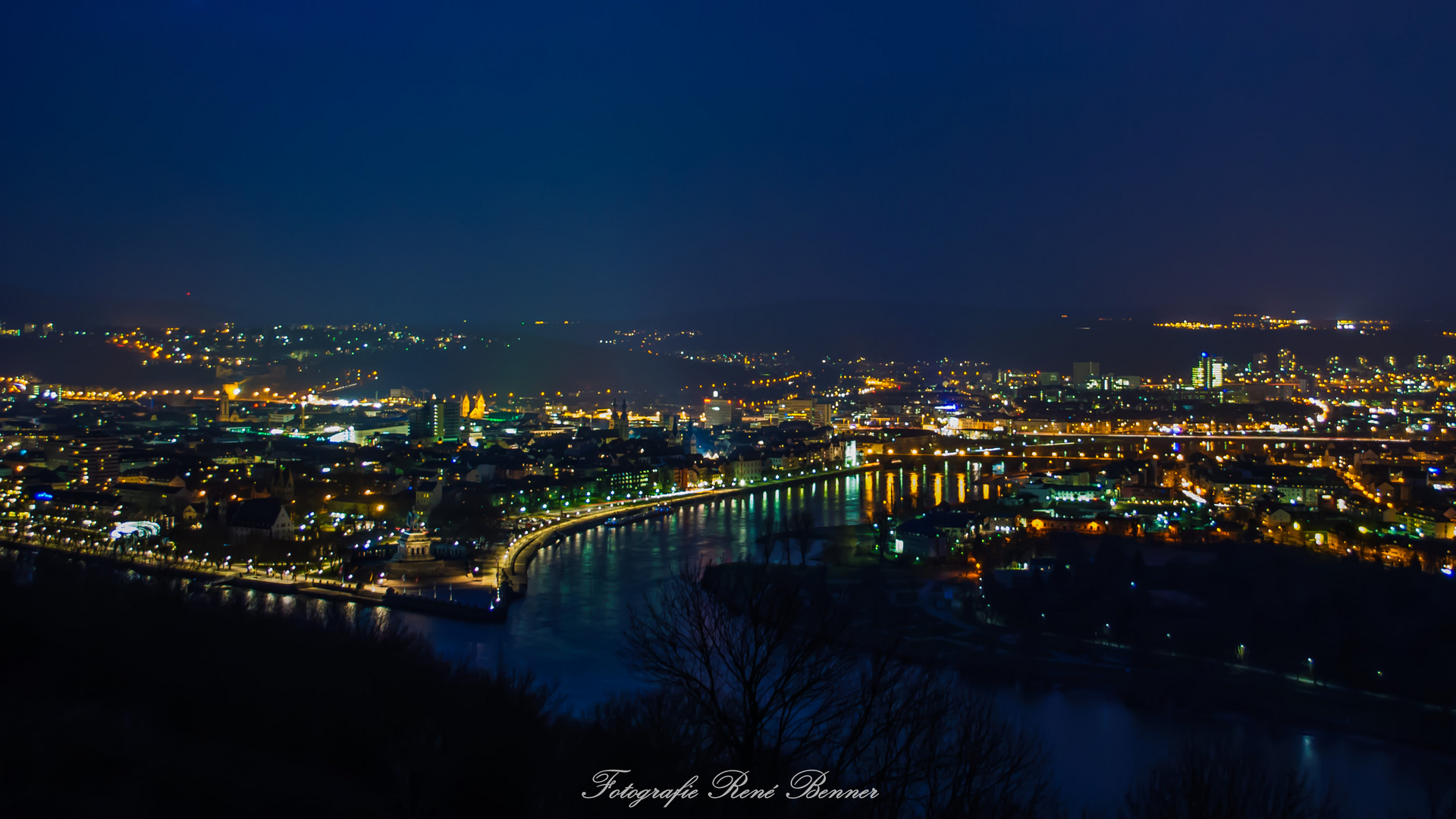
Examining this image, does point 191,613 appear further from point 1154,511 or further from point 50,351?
point 50,351

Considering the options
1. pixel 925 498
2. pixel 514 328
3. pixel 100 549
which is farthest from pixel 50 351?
pixel 925 498

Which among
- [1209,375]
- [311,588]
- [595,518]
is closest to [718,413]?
[1209,375]

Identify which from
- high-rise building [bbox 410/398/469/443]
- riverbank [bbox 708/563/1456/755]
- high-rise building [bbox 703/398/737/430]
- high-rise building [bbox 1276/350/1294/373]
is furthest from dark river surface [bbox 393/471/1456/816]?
high-rise building [bbox 1276/350/1294/373]

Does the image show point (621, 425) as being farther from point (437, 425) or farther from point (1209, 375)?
point (1209, 375)

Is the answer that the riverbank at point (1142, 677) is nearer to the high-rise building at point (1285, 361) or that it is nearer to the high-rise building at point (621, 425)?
the high-rise building at point (621, 425)

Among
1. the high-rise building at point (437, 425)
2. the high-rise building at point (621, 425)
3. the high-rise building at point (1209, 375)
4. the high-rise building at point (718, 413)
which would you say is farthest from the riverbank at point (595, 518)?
the high-rise building at point (1209, 375)
